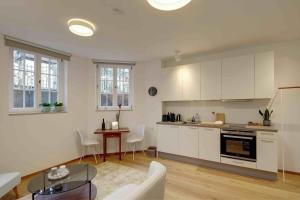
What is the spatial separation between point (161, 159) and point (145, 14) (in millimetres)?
3220

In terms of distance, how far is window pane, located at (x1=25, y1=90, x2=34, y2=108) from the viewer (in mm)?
3279

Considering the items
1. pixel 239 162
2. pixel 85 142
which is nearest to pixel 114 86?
pixel 85 142

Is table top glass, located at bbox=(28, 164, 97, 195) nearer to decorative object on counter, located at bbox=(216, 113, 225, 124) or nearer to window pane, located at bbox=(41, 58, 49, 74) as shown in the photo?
window pane, located at bbox=(41, 58, 49, 74)

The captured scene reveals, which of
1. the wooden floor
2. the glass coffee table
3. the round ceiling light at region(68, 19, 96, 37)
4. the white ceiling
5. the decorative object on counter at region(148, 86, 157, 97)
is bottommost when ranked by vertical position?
the wooden floor

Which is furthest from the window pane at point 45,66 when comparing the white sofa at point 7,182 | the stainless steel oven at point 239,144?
the stainless steel oven at point 239,144

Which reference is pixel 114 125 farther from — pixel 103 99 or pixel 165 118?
pixel 165 118

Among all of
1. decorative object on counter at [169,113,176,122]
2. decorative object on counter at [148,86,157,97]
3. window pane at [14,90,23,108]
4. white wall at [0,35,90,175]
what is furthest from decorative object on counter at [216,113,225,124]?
window pane at [14,90,23,108]

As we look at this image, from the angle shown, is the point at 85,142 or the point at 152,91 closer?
the point at 85,142

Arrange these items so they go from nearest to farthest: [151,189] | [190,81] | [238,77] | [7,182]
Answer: [151,189]
[7,182]
[238,77]
[190,81]

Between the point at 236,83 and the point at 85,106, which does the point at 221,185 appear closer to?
the point at 236,83

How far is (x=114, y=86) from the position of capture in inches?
182

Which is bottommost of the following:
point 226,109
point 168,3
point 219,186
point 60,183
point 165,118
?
point 219,186

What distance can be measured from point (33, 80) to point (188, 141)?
137 inches

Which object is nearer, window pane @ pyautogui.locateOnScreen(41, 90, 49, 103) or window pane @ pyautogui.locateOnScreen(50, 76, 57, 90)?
window pane @ pyautogui.locateOnScreen(41, 90, 49, 103)
